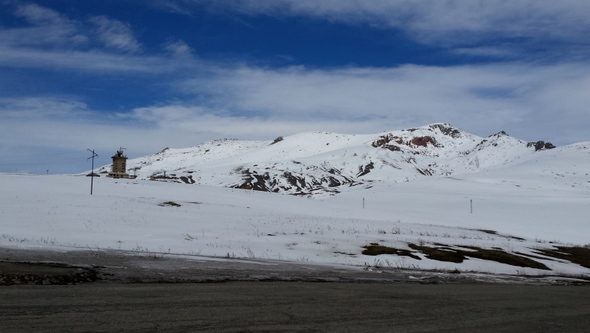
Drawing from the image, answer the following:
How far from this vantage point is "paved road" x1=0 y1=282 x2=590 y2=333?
7848mm

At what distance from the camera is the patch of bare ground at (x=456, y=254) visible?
24578mm

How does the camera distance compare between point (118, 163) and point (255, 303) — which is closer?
point (255, 303)

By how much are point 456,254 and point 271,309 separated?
18522 millimetres

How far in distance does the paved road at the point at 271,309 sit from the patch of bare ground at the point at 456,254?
40.3ft

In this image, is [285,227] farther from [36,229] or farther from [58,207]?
[58,207]

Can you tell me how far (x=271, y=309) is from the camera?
9.25m

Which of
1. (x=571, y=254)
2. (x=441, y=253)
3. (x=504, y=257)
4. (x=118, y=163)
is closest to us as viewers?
(x=504, y=257)

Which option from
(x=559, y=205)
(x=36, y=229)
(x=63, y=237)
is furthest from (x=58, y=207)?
(x=559, y=205)

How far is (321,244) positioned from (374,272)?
9346mm

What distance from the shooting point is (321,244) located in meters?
27.0

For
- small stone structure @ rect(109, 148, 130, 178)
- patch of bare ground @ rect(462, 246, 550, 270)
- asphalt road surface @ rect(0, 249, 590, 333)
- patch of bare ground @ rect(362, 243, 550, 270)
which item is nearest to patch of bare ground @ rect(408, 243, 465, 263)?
patch of bare ground @ rect(362, 243, 550, 270)

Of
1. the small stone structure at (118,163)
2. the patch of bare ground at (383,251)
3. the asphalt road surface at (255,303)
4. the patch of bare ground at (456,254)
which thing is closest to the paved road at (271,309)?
the asphalt road surface at (255,303)

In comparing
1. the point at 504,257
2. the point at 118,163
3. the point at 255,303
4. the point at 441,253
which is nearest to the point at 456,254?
the point at 441,253

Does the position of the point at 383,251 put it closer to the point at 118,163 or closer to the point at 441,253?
the point at 441,253
